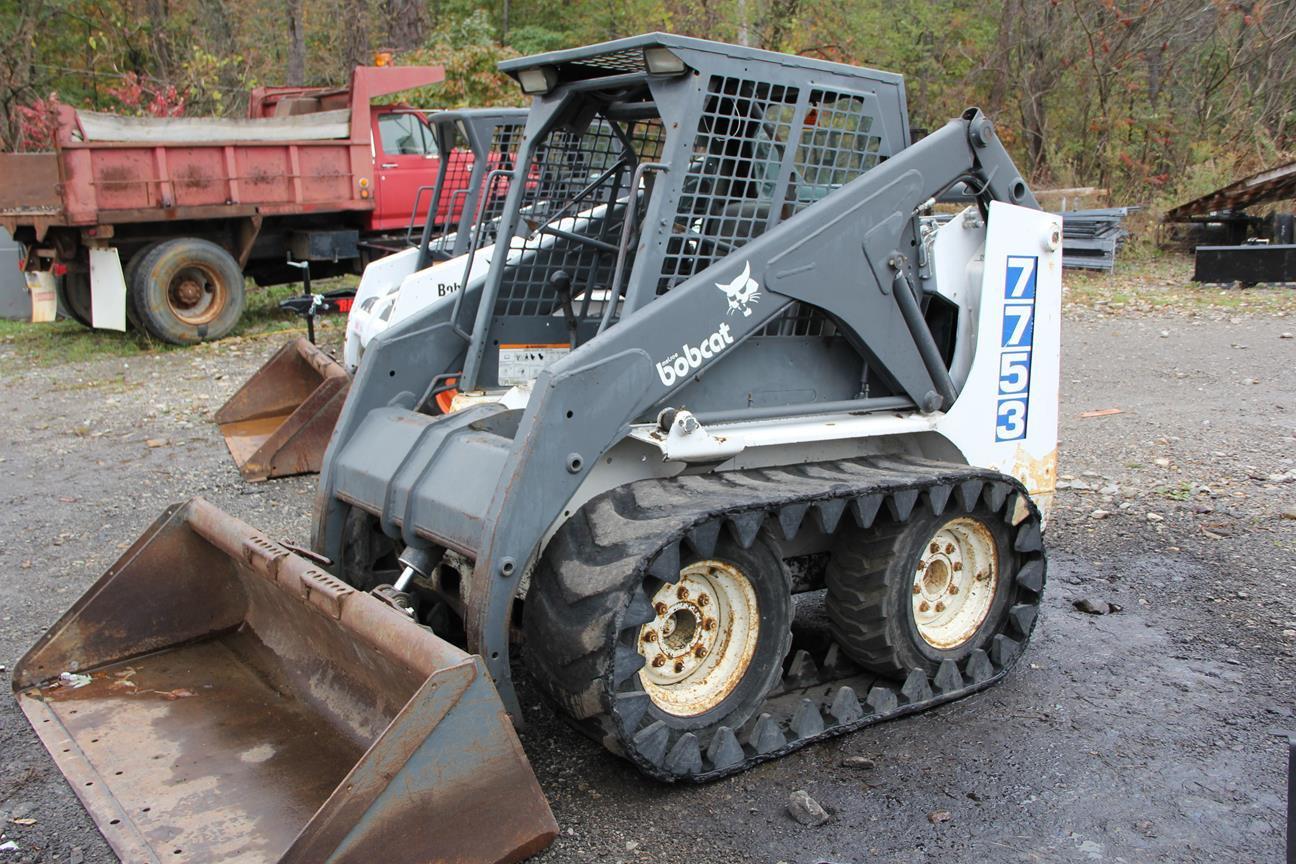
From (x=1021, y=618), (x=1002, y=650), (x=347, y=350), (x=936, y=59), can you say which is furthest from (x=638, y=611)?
(x=936, y=59)

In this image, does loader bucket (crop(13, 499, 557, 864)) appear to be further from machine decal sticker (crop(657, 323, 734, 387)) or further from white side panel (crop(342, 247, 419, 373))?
white side panel (crop(342, 247, 419, 373))

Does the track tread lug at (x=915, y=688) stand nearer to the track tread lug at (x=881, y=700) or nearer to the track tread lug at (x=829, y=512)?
the track tread lug at (x=881, y=700)

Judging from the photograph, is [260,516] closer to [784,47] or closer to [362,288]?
[362,288]

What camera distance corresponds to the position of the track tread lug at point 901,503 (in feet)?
13.3

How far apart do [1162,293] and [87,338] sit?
40.5ft

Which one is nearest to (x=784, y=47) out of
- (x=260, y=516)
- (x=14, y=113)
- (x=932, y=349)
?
(x=14, y=113)

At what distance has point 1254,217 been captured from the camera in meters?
16.8

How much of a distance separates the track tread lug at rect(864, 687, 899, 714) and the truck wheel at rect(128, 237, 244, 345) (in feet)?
35.0

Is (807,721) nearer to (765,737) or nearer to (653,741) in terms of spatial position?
(765,737)

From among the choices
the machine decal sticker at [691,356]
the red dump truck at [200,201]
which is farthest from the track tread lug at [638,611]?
the red dump truck at [200,201]

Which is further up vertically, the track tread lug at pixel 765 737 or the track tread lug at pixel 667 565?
the track tread lug at pixel 667 565

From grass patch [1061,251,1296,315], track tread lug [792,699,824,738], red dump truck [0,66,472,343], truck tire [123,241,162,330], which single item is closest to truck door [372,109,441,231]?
red dump truck [0,66,472,343]

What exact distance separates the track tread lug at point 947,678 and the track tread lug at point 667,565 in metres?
1.26

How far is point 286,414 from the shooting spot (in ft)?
29.5
